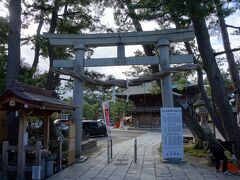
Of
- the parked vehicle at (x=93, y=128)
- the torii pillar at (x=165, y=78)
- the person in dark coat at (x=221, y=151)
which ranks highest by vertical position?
the torii pillar at (x=165, y=78)

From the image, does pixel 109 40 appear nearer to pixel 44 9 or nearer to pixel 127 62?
pixel 127 62

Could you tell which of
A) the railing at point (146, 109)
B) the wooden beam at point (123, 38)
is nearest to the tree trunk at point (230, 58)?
the wooden beam at point (123, 38)

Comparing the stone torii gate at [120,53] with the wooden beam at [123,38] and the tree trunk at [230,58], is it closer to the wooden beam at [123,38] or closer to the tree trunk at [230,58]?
the wooden beam at [123,38]

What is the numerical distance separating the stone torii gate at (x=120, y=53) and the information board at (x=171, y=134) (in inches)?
26.0

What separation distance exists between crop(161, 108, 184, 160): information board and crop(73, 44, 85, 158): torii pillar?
11.1 ft

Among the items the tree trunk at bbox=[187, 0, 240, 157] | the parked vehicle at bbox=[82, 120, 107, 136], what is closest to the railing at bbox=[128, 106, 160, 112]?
the parked vehicle at bbox=[82, 120, 107, 136]

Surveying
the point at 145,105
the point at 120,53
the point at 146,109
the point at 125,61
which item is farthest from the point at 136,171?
the point at 145,105

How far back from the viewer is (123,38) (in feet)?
43.2

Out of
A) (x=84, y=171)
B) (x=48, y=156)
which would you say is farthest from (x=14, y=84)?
(x=84, y=171)

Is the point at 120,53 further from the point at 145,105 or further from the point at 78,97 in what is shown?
the point at 145,105

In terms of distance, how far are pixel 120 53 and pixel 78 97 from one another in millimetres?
2522

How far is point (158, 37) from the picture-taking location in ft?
42.7

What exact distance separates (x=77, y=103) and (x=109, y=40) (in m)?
2.93

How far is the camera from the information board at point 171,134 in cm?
1206
